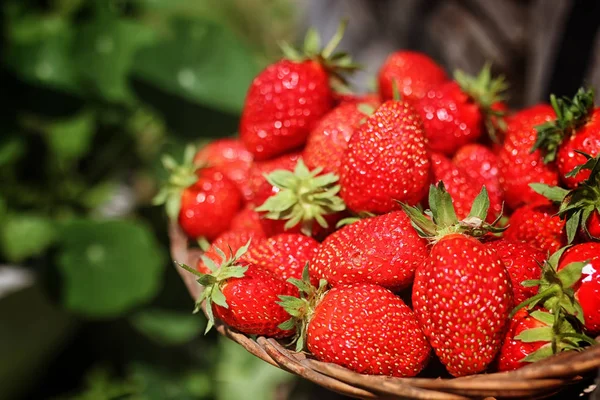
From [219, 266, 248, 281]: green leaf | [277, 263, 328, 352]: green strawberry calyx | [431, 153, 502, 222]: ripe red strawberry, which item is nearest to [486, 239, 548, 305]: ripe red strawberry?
[431, 153, 502, 222]: ripe red strawberry

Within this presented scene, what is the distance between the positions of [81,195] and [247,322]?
1444 mm

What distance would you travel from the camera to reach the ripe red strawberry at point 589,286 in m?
0.84

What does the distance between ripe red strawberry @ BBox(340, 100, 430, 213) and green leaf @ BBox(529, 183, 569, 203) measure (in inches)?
7.2

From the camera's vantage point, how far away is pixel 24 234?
1.98 metres

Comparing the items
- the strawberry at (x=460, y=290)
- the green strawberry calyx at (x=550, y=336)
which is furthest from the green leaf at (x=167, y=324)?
the green strawberry calyx at (x=550, y=336)

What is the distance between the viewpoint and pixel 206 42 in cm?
196

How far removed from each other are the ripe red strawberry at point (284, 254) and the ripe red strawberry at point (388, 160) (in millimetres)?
131

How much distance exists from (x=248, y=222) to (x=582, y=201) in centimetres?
64

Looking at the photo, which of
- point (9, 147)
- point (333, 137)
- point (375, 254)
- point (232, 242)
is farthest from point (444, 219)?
point (9, 147)

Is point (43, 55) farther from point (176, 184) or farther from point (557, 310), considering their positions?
point (557, 310)

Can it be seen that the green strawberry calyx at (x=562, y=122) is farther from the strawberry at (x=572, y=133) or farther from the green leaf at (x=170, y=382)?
the green leaf at (x=170, y=382)

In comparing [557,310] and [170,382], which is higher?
[557,310]

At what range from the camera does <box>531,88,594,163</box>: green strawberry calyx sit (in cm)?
96

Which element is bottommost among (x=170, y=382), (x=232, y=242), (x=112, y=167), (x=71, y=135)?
(x=170, y=382)
